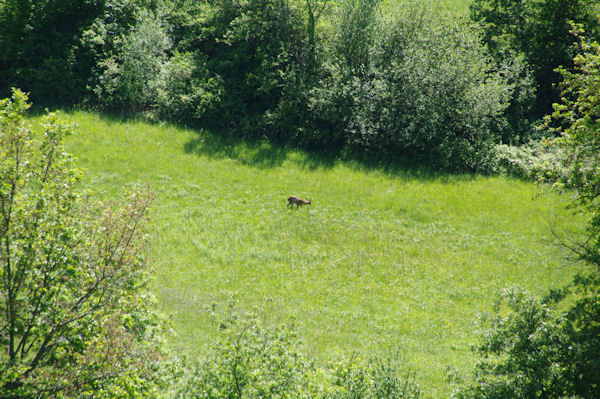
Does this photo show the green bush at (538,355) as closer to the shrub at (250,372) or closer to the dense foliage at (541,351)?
the dense foliage at (541,351)

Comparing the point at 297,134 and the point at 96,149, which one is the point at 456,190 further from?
the point at 96,149

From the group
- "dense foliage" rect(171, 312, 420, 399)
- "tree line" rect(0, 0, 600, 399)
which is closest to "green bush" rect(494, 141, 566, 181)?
"tree line" rect(0, 0, 600, 399)

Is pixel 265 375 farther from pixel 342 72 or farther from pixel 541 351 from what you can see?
pixel 342 72

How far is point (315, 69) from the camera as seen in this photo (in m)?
34.1

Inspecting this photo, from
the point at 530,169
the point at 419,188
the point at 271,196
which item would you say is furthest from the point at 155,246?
the point at 530,169

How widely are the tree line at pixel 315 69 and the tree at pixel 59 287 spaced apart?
22.0 metres

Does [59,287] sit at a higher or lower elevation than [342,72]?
lower

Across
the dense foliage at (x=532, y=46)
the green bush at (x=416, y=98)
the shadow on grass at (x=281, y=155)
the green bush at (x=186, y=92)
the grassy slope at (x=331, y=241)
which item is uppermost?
the dense foliage at (x=532, y=46)

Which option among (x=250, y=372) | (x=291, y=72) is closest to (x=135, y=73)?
(x=291, y=72)

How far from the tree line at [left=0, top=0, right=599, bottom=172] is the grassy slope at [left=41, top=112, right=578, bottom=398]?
244cm

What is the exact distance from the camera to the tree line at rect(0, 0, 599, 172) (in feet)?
104

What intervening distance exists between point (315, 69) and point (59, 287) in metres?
26.7

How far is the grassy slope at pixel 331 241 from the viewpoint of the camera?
19.0 metres

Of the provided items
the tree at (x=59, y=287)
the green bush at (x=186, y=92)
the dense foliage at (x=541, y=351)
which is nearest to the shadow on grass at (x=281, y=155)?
the green bush at (x=186, y=92)
